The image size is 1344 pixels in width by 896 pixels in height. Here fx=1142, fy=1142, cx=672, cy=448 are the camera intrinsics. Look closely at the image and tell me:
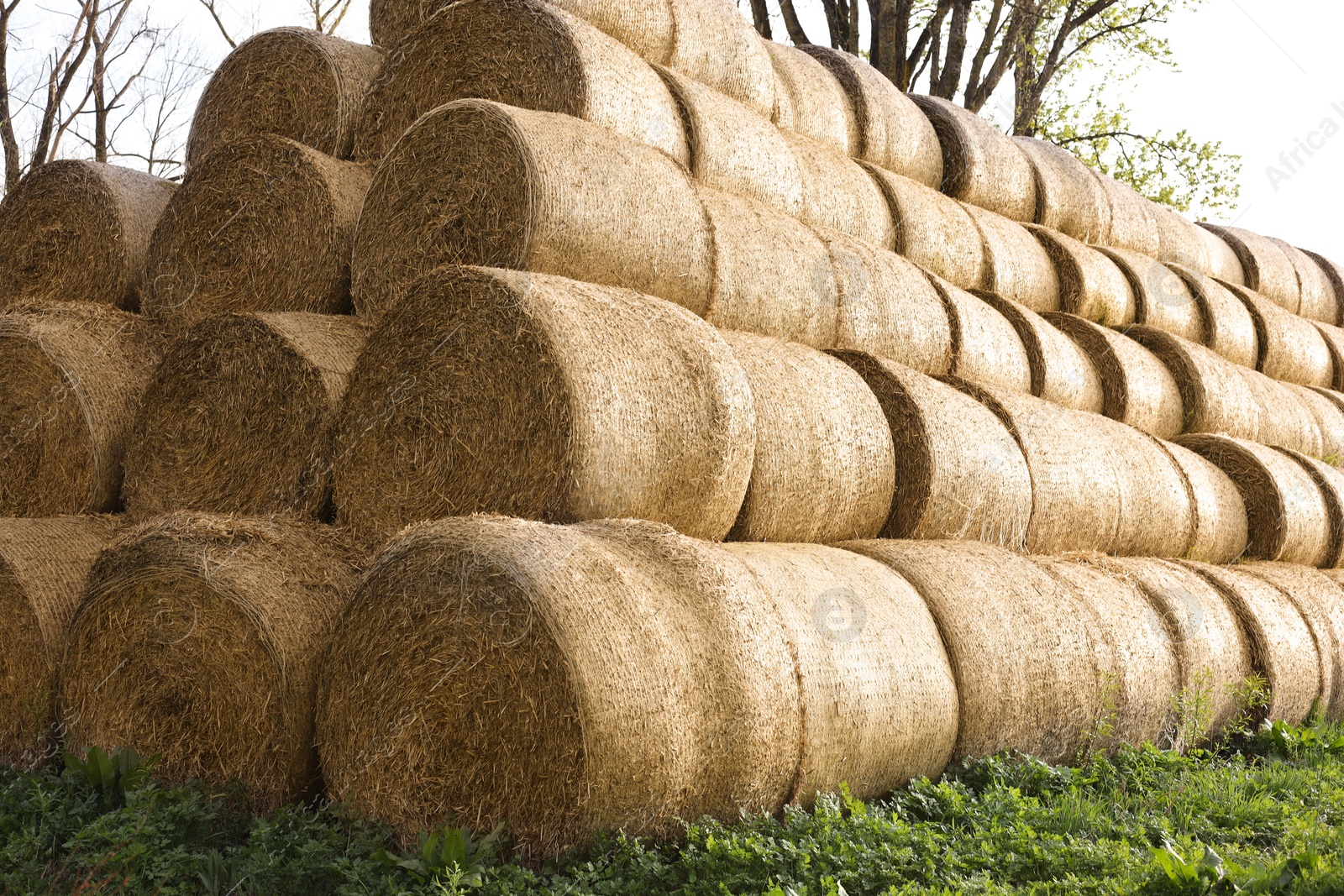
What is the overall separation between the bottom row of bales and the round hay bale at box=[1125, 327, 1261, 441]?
313 cm

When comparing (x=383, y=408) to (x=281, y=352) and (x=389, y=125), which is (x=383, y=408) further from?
(x=389, y=125)

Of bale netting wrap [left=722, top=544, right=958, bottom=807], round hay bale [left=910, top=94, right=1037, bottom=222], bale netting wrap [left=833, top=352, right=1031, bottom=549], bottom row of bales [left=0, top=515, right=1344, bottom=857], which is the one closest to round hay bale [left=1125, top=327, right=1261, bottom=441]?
round hay bale [left=910, top=94, right=1037, bottom=222]

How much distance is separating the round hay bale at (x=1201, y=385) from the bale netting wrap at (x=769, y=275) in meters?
3.37

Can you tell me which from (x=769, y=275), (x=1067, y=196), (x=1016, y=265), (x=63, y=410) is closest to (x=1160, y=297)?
(x=1067, y=196)

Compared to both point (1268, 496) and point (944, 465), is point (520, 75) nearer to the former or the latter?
point (944, 465)

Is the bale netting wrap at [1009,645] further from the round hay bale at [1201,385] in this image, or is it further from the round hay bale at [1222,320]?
the round hay bale at [1222,320]

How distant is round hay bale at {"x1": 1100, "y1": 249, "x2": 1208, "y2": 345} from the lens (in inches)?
316

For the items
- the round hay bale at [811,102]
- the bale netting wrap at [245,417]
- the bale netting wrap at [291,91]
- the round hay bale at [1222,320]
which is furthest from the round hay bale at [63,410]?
the round hay bale at [1222,320]

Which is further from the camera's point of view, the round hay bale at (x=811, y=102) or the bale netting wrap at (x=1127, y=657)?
the round hay bale at (x=811, y=102)

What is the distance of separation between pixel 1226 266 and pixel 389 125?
24.6 feet

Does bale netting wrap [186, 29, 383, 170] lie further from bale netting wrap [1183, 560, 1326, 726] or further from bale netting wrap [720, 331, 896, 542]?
bale netting wrap [1183, 560, 1326, 726]

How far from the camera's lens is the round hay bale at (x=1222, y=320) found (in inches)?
336

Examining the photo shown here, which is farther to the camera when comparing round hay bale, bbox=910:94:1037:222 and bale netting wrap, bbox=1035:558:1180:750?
round hay bale, bbox=910:94:1037:222

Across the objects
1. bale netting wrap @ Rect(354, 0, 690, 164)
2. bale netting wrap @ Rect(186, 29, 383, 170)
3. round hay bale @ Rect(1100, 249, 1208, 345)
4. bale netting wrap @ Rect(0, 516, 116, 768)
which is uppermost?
bale netting wrap @ Rect(354, 0, 690, 164)
